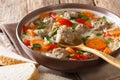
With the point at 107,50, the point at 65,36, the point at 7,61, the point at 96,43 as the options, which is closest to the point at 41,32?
the point at 65,36

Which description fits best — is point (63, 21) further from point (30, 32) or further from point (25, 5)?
point (25, 5)

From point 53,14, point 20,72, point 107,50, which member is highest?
point 53,14

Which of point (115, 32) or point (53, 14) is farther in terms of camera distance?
point (53, 14)

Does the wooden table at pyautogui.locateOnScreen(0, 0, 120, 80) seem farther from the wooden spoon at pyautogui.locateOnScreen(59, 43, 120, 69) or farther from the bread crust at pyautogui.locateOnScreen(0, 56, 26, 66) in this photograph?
the wooden spoon at pyautogui.locateOnScreen(59, 43, 120, 69)

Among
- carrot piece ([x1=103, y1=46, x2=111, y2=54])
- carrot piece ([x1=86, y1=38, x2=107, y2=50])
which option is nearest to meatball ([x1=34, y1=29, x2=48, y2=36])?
carrot piece ([x1=86, y1=38, x2=107, y2=50])

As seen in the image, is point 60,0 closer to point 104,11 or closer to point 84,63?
point 104,11

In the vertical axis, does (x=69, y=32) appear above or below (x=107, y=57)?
above

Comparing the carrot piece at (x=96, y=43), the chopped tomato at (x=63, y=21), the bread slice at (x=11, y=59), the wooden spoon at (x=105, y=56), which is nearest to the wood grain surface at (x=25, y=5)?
the chopped tomato at (x=63, y=21)
